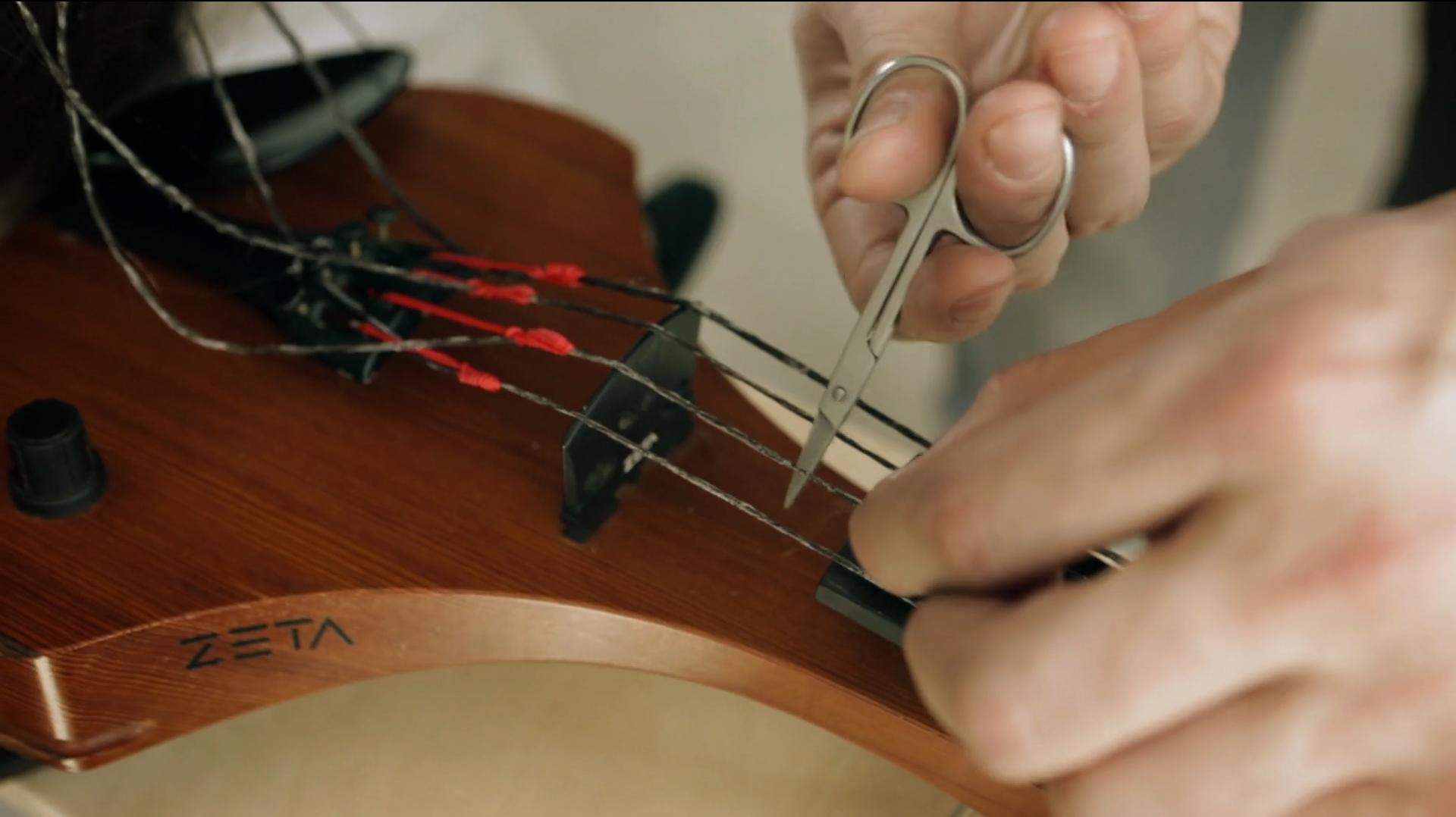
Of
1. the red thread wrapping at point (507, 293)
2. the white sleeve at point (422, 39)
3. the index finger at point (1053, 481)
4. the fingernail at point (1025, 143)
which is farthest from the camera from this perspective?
the white sleeve at point (422, 39)

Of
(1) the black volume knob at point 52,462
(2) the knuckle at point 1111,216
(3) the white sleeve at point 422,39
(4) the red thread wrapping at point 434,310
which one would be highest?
(2) the knuckle at point 1111,216

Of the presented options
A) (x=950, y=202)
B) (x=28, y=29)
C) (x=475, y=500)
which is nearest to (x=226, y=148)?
(x=28, y=29)

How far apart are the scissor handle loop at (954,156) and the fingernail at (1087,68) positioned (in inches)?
0.6

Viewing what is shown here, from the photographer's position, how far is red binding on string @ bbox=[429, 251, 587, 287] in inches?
19.7

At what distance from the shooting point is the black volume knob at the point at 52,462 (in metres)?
0.41

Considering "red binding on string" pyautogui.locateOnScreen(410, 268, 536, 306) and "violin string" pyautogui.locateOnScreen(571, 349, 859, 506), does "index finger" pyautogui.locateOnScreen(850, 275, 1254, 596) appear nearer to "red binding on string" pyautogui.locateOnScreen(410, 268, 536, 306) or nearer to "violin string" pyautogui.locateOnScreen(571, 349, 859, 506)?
"violin string" pyautogui.locateOnScreen(571, 349, 859, 506)

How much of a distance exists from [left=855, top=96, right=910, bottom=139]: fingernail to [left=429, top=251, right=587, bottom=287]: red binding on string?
142 mm

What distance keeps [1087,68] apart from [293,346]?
0.32 meters

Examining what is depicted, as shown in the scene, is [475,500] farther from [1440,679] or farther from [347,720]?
[1440,679]

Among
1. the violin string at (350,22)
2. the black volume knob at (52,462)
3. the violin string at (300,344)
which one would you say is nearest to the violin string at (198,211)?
the violin string at (300,344)

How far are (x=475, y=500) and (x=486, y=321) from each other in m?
0.10

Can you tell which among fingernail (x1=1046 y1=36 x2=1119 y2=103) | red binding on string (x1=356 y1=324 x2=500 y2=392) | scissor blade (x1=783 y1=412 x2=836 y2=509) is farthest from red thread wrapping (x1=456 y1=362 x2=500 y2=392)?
fingernail (x1=1046 y1=36 x2=1119 y2=103)

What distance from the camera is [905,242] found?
41 centimetres

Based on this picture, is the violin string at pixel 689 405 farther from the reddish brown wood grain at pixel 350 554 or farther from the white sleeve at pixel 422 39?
the white sleeve at pixel 422 39
